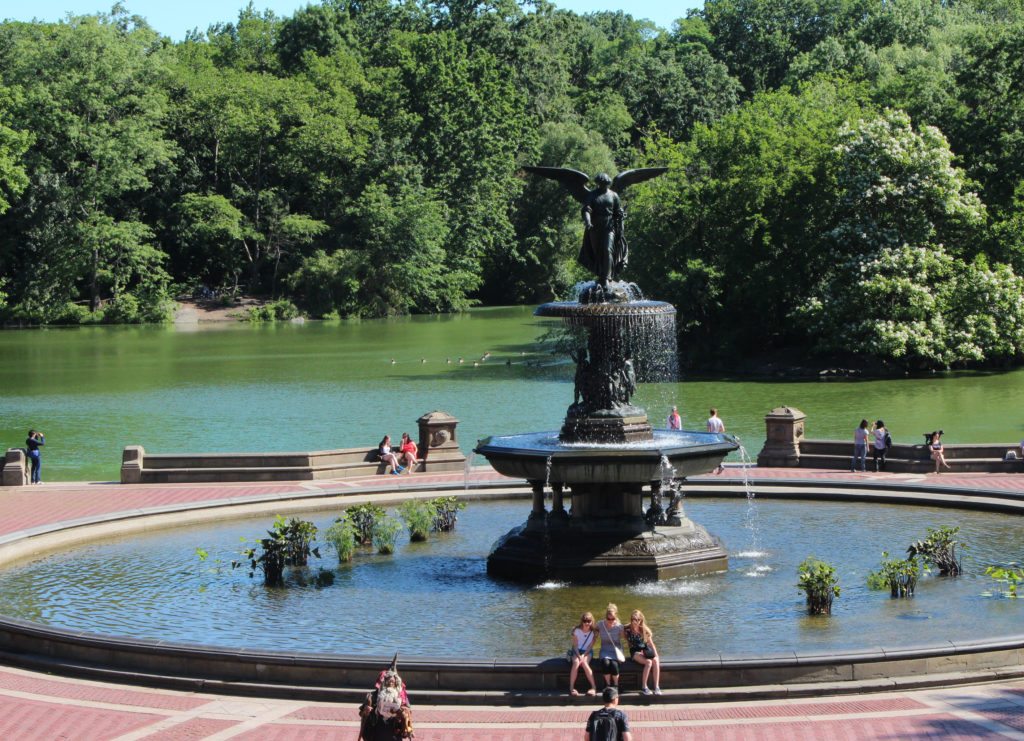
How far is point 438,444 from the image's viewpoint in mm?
32594

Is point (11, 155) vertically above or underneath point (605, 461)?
above

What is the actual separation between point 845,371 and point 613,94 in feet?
234

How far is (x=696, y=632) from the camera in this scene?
1750 centimetres

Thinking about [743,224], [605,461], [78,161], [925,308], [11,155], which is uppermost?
[78,161]

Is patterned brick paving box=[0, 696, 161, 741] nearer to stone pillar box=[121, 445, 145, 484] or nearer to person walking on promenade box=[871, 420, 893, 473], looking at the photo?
stone pillar box=[121, 445, 145, 484]

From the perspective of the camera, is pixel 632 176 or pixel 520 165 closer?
pixel 632 176

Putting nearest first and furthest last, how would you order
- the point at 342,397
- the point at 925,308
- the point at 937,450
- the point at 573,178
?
the point at 573,178 < the point at 937,450 < the point at 342,397 < the point at 925,308

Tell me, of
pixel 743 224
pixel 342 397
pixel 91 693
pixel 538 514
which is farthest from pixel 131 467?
pixel 743 224

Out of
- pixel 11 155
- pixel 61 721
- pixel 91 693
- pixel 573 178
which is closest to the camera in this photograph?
pixel 61 721

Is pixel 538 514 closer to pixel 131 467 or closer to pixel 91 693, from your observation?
pixel 91 693

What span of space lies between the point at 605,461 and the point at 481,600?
8.62 feet

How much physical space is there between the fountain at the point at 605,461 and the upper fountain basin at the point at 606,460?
15 millimetres

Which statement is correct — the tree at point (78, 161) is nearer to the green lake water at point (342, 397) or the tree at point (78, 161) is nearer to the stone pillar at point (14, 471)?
the green lake water at point (342, 397)

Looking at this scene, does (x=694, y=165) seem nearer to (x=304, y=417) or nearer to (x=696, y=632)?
(x=304, y=417)
